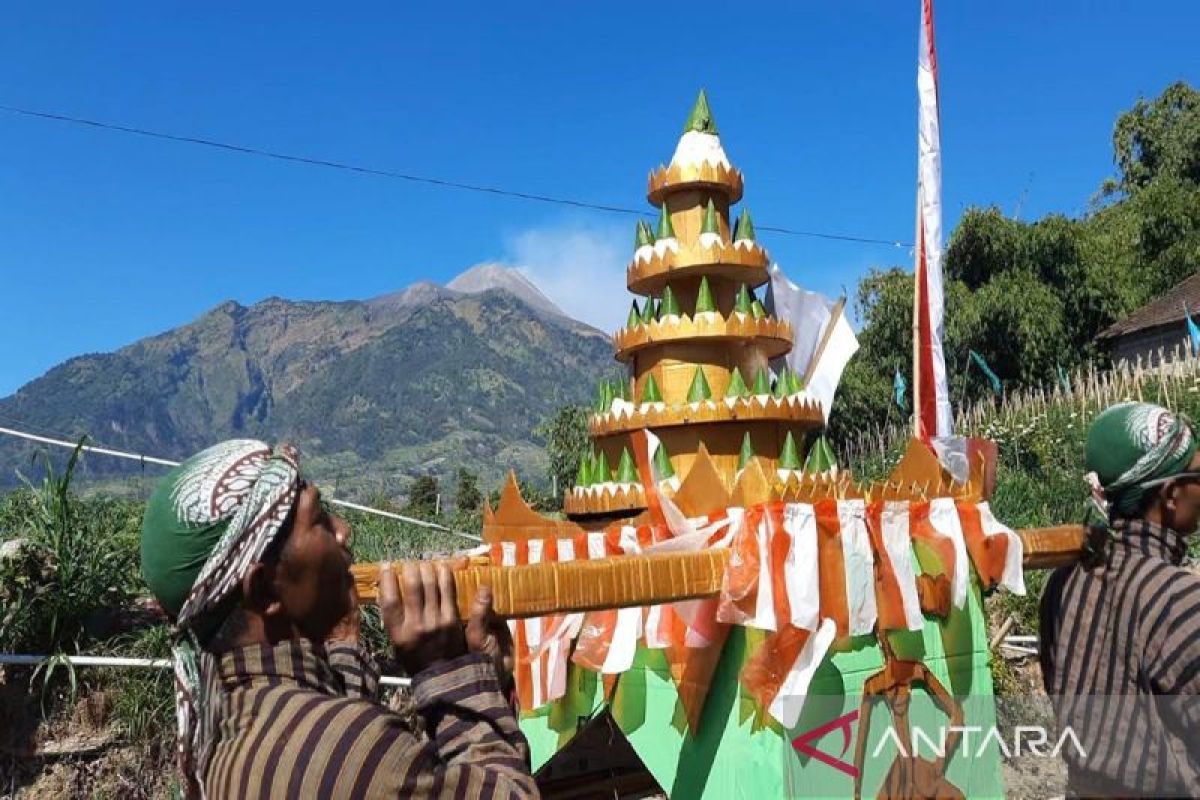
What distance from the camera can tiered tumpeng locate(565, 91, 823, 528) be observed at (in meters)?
4.12

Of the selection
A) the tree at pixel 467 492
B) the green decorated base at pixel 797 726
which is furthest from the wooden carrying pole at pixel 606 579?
the tree at pixel 467 492

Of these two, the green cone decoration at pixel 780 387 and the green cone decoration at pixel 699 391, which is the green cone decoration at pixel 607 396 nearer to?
the green cone decoration at pixel 699 391

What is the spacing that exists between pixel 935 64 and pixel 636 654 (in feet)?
11.5

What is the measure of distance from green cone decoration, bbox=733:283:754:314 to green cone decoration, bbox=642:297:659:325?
1.28 feet

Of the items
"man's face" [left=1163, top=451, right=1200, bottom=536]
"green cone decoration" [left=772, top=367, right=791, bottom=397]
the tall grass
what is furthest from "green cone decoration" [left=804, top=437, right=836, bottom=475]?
the tall grass

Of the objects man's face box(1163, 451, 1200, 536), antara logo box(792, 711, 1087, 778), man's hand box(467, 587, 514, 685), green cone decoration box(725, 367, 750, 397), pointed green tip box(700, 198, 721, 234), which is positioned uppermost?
pointed green tip box(700, 198, 721, 234)

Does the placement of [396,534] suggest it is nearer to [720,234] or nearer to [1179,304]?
[720,234]

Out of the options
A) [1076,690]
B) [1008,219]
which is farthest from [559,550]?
[1008,219]

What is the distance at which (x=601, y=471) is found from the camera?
4215mm

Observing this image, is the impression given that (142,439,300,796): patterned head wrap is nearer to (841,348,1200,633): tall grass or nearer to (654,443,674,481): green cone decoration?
(654,443,674,481): green cone decoration

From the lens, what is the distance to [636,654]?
367 centimetres

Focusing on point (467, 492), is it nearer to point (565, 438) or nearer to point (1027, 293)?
point (565, 438)

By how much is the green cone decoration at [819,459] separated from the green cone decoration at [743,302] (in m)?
0.90

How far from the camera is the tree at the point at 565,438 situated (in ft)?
79.2
